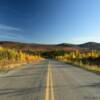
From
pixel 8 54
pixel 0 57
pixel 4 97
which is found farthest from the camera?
pixel 8 54

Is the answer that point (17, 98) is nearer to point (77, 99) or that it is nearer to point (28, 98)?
point (28, 98)

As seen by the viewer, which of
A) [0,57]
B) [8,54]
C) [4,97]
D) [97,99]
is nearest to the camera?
[97,99]

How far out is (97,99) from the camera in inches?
434

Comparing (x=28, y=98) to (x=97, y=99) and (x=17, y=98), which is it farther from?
(x=97, y=99)

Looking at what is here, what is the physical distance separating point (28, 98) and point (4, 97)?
1.19 metres

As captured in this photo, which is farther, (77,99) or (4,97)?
(4,97)

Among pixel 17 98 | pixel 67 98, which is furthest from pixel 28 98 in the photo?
pixel 67 98

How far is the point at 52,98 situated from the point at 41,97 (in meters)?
0.52

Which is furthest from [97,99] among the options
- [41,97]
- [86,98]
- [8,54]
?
[8,54]

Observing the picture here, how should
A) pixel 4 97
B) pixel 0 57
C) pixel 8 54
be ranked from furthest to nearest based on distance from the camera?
pixel 8 54, pixel 0 57, pixel 4 97

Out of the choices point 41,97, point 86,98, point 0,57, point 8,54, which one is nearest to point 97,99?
point 86,98

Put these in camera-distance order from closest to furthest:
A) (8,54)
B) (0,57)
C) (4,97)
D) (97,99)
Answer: (97,99) < (4,97) < (0,57) < (8,54)

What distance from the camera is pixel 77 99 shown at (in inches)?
436

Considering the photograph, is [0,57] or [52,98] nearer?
[52,98]
